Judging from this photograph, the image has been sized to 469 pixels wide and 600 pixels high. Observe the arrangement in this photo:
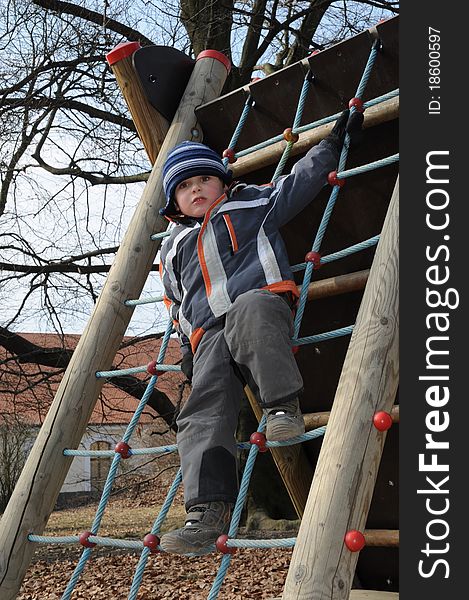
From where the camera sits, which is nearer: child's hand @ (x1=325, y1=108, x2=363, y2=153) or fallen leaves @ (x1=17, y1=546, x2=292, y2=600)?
child's hand @ (x1=325, y1=108, x2=363, y2=153)

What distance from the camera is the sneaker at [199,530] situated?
2062mm

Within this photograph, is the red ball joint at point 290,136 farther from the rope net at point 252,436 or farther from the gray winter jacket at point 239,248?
the gray winter jacket at point 239,248

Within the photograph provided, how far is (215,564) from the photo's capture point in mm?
7074

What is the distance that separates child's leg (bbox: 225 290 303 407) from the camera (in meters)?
2.12

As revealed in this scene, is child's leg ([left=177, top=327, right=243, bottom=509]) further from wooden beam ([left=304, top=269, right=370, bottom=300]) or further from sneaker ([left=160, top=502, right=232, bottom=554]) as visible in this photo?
wooden beam ([left=304, top=269, right=370, bottom=300])

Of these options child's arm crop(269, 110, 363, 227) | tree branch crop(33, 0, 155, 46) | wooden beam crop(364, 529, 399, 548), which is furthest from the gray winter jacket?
tree branch crop(33, 0, 155, 46)

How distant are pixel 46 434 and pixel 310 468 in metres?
1.00

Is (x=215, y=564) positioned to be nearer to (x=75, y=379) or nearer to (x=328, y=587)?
(x=75, y=379)

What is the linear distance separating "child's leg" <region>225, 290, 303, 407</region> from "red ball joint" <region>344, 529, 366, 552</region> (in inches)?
17.1

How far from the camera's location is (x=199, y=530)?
2.09m

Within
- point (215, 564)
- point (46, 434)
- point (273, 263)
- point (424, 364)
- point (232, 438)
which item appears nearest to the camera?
point (424, 364)

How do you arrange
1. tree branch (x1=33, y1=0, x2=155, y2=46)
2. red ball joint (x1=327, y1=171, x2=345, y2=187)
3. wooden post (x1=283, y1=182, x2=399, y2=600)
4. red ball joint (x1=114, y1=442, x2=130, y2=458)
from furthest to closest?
tree branch (x1=33, y1=0, x2=155, y2=46), red ball joint (x1=114, y1=442, x2=130, y2=458), red ball joint (x1=327, y1=171, x2=345, y2=187), wooden post (x1=283, y1=182, x2=399, y2=600)

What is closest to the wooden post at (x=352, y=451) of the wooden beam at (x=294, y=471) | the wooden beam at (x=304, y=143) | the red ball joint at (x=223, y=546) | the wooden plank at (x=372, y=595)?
the red ball joint at (x=223, y=546)

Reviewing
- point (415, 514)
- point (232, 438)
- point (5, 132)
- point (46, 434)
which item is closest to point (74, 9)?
point (5, 132)
